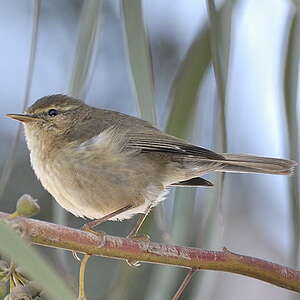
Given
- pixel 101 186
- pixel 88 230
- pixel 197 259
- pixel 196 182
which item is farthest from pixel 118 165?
pixel 197 259

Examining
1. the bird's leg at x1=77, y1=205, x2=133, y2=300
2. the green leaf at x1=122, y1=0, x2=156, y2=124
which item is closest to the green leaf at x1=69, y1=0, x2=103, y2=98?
the green leaf at x1=122, y1=0, x2=156, y2=124

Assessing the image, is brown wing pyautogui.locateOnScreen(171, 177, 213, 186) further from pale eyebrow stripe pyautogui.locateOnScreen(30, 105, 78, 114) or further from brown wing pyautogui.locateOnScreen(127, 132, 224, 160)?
pale eyebrow stripe pyautogui.locateOnScreen(30, 105, 78, 114)

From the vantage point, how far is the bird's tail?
2.26 meters

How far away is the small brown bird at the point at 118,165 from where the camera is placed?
239 centimetres

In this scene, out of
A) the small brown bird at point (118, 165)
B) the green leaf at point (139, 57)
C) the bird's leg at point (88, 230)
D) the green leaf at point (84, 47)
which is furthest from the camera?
the small brown bird at point (118, 165)

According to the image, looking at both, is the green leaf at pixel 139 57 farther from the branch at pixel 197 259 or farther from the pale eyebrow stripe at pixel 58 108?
the pale eyebrow stripe at pixel 58 108

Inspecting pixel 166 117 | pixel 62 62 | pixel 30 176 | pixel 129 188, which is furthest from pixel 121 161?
pixel 62 62

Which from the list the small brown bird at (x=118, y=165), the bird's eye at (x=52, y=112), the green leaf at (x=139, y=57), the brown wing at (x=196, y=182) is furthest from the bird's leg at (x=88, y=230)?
the bird's eye at (x=52, y=112)

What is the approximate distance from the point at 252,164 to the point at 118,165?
18.2 inches

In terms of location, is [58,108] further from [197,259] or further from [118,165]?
[197,259]

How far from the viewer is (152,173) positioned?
254 cm

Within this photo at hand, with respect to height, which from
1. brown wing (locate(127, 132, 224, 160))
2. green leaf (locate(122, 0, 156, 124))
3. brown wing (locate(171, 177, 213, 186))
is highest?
green leaf (locate(122, 0, 156, 124))

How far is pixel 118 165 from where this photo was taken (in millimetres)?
2469

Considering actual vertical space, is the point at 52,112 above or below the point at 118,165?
above
